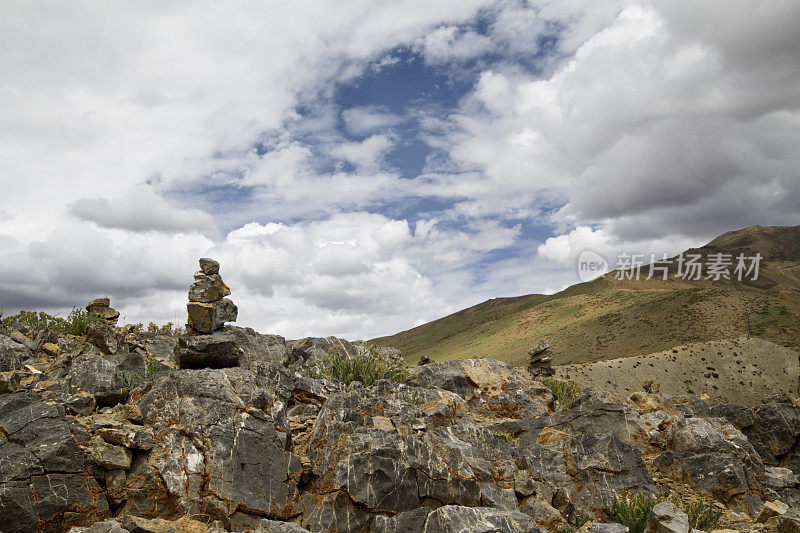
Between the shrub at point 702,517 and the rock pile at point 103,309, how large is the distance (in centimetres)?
2092

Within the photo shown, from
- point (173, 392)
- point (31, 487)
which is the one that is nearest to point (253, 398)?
point (173, 392)

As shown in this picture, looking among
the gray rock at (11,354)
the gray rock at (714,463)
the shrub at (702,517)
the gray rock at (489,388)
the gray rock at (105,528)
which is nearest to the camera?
the gray rock at (105,528)

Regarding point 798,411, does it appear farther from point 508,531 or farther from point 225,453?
point 225,453

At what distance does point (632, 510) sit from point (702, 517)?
1555mm

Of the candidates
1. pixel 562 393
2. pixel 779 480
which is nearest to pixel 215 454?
pixel 779 480

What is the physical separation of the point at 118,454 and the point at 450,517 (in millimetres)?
5034

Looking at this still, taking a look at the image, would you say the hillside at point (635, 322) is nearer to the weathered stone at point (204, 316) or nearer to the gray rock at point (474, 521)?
the weathered stone at point (204, 316)

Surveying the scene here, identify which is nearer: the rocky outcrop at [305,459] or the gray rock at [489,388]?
the rocky outcrop at [305,459]

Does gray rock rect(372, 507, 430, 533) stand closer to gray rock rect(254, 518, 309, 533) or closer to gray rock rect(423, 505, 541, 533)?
gray rock rect(423, 505, 541, 533)

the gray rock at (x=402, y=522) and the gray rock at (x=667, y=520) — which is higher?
the gray rock at (x=402, y=522)

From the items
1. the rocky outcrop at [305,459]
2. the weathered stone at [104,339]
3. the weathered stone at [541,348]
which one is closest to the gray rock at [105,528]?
the rocky outcrop at [305,459]

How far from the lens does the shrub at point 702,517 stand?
27.4ft

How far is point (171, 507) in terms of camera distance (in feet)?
22.5

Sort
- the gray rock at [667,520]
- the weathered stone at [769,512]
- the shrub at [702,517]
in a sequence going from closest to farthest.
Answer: the gray rock at [667,520] → the shrub at [702,517] → the weathered stone at [769,512]
